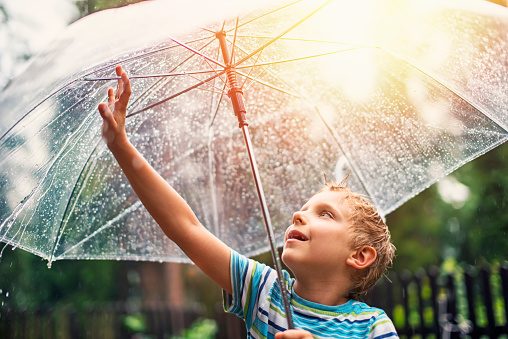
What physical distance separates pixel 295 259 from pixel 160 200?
1.61ft

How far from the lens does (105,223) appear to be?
94.9 inches

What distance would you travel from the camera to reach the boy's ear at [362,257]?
5.96 feet

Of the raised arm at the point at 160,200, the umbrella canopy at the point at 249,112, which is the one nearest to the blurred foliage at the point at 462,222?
the umbrella canopy at the point at 249,112

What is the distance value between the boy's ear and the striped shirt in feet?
0.43

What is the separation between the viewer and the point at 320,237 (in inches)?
69.8

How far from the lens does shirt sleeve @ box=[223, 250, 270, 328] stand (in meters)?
1.75

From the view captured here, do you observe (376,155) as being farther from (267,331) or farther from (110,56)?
(110,56)

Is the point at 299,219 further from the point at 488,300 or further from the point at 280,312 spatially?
the point at 488,300

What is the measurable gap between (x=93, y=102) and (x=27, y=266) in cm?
1244

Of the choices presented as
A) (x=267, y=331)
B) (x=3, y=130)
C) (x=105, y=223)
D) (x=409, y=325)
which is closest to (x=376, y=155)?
(x=267, y=331)

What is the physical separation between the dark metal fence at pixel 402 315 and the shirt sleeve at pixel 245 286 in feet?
11.0

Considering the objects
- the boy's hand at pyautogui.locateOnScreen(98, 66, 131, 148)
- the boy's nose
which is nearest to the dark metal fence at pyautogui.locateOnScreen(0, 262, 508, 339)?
the boy's nose

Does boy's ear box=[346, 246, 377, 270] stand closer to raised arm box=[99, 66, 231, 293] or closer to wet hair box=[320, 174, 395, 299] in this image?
wet hair box=[320, 174, 395, 299]

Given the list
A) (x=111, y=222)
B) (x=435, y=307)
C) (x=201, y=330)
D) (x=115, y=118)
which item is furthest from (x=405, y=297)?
(x=115, y=118)
